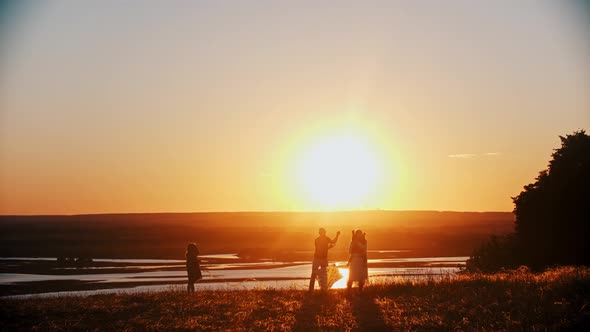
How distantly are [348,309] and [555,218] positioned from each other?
2260 cm

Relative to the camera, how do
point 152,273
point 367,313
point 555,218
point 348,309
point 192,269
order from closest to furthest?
1. point 367,313
2. point 348,309
3. point 192,269
4. point 555,218
5. point 152,273

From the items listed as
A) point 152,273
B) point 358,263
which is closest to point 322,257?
point 358,263

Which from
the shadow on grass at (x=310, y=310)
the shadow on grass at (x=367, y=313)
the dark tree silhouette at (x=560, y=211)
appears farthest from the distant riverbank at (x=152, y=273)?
the shadow on grass at (x=367, y=313)

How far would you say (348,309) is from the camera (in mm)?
20328

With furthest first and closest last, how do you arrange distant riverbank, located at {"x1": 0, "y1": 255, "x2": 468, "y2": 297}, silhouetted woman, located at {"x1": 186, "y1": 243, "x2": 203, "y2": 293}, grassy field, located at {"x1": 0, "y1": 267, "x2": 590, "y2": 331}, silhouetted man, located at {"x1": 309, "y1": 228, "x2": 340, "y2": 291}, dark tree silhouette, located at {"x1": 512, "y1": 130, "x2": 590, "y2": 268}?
distant riverbank, located at {"x1": 0, "y1": 255, "x2": 468, "y2": 297} < dark tree silhouette, located at {"x1": 512, "y1": 130, "x2": 590, "y2": 268} < silhouetted woman, located at {"x1": 186, "y1": 243, "x2": 203, "y2": 293} < silhouetted man, located at {"x1": 309, "y1": 228, "x2": 340, "y2": 291} < grassy field, located at {"x1": 0, "y1": 267, "x2": 590, "y2": 331}

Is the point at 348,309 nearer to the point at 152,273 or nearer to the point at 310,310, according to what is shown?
the point at 310,310

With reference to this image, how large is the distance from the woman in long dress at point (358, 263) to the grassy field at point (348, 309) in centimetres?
55

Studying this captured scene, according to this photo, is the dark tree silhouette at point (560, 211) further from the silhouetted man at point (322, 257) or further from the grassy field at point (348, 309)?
the silhouetted man at point (322, 257)

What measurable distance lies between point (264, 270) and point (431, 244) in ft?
175

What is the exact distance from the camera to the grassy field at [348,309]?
689 inches

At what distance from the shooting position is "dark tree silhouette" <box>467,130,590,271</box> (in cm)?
3784

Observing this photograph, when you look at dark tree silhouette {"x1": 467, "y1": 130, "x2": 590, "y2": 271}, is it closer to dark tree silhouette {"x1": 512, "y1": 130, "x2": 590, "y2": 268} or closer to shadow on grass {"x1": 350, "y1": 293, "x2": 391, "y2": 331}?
dark tree silhouette {"x1": 512, "y1": 130, "x2": 590, "y2": 268}

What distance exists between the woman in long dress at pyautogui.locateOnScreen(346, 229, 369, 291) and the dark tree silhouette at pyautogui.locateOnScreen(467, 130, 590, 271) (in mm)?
15955

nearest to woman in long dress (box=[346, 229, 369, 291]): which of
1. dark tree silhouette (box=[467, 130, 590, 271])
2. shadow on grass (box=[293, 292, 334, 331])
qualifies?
shadow on grass (box=[293, 292, 334, 331])
